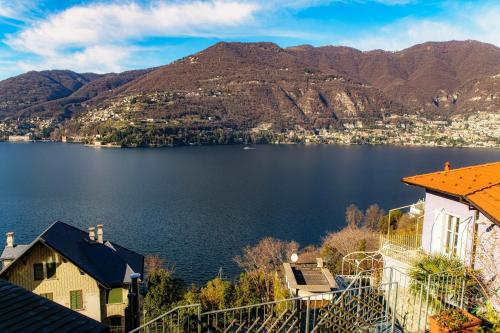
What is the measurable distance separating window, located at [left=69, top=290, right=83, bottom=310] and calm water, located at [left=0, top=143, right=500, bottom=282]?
14.1 meters

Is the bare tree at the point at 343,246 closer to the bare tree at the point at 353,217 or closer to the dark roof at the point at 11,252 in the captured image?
the bare tree at the point at 353,217

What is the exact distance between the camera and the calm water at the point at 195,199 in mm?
41125

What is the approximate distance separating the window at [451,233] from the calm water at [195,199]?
931 inches

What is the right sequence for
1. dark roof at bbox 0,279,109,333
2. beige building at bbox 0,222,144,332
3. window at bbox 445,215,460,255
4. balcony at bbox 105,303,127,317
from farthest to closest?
1. balcony at bbox 105,303,127,317
2. beige building at bbox 0,222,144,332
3. window at bbox 445,215,460,255
4. dark roof at bbox 0,279,109,333

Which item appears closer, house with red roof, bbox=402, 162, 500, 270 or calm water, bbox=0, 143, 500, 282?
house with red roof, bbox=402, 162, 500, 270

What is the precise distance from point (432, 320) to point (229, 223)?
44160 mm

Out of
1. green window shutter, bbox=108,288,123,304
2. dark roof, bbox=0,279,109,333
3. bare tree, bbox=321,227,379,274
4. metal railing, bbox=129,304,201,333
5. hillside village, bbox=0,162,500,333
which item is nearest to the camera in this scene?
metal railing, bbox=129,304,201,333

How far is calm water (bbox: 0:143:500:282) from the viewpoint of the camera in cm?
4112

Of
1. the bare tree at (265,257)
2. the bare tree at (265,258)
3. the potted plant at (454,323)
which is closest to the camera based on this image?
the potted plant at (454,323)

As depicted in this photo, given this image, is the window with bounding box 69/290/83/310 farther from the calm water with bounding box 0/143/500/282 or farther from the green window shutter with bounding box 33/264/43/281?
the calm water with bounding box 0/143/500/282

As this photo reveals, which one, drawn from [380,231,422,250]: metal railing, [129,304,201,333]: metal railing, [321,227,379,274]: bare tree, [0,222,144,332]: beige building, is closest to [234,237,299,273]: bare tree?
[321,227,379,274]: bare tree

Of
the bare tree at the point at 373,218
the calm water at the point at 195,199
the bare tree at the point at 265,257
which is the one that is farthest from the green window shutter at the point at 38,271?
the bare tree at the point at 373,218

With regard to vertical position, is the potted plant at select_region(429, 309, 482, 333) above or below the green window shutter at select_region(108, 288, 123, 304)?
above

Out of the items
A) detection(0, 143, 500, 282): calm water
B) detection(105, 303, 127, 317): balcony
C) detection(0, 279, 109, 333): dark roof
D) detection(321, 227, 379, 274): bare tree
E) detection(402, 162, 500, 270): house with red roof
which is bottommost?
detection(0, 143, 500, 282): calm water
